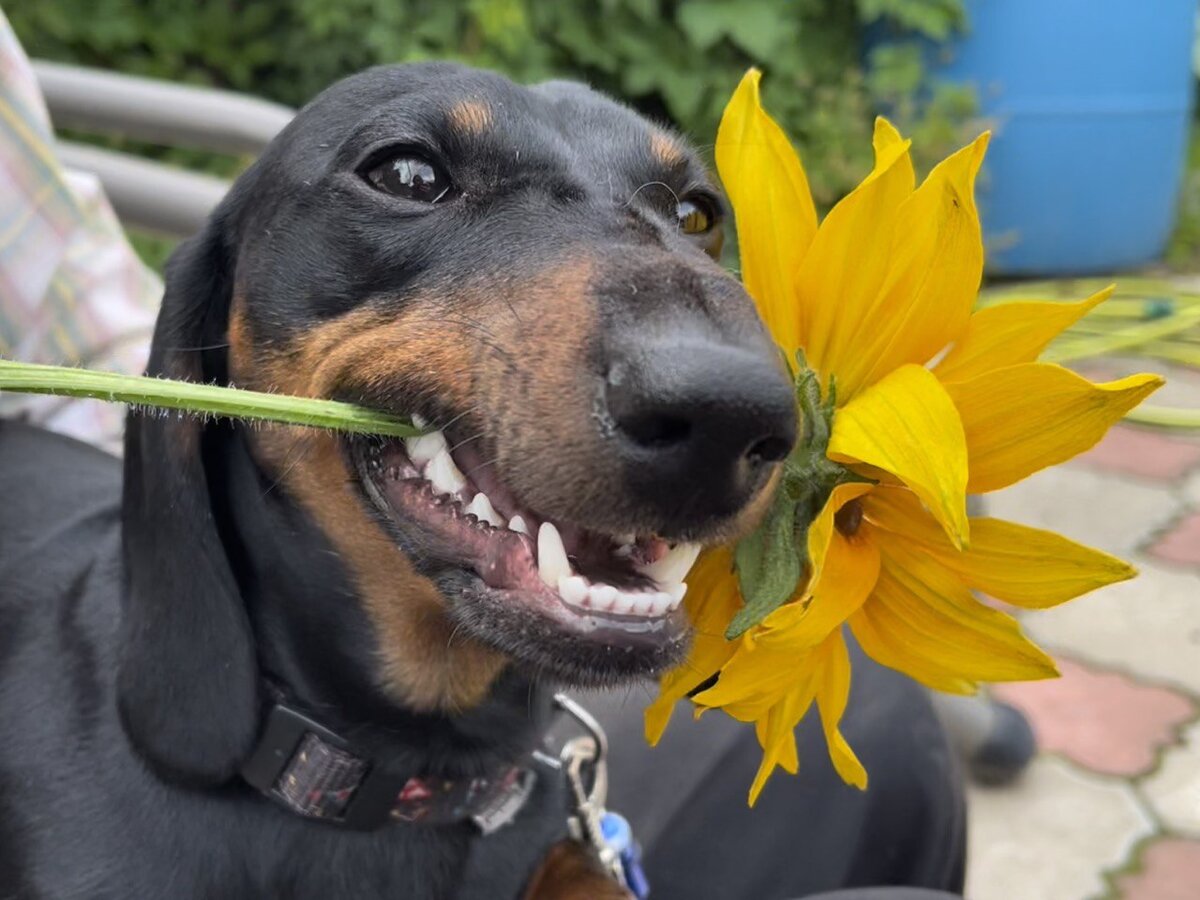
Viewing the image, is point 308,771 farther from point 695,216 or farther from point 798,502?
point 695,216

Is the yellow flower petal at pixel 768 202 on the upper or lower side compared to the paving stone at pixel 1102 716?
upper

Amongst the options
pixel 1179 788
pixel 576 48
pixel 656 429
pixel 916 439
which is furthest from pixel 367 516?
pixel 576 48

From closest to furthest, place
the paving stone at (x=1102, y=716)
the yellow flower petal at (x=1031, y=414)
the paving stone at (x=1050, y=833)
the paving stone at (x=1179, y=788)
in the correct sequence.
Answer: the yellow flower petal at (x=1031, y=414) < the paving stone at (x=1050, y=833) < the paving stone at (x=1179, y=788) < the paving stone at (x=1102, y=716)

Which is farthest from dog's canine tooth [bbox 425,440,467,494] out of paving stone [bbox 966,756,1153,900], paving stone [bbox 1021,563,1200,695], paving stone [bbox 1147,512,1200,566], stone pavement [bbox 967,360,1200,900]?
paving stone [bbox 1147,512,1200,566]

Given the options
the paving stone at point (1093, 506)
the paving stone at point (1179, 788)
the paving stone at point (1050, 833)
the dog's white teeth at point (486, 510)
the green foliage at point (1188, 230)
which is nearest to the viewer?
the dog's white teeth at point (486, 510)

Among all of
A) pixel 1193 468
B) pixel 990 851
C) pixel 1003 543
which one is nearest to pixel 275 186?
pixel 1003 543

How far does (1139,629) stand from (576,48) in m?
3.34

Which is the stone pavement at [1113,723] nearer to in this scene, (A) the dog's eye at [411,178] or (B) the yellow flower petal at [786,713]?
(B) the yellow flower petal at [786,713]

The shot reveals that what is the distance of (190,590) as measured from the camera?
1676mm

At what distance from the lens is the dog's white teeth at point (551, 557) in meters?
1.36

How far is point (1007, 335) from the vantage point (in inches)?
46.9

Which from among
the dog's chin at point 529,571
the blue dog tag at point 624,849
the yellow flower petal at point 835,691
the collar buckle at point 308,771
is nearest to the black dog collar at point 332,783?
the collar buckle at point 308,771

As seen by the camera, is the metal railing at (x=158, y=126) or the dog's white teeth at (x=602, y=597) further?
the metal railing at (x=158, y=126)

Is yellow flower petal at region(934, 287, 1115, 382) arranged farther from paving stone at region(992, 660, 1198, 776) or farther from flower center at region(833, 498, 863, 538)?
paving stone at region(992, 660, 1198, 776)
